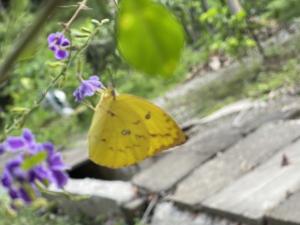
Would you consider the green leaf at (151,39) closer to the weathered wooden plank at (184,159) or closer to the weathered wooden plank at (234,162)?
the weathered wooden plank at (234,162)

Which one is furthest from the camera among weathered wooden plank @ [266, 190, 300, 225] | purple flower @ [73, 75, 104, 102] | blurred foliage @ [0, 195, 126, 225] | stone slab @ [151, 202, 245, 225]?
blurred foliage @ [0, 195, 126, 225]

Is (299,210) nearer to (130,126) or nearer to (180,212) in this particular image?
(180,212)

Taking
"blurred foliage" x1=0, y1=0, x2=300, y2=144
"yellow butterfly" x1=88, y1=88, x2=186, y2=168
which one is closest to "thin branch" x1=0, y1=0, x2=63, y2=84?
"yellow butterfly" x1=88, y1=88, x2=186, y2=168

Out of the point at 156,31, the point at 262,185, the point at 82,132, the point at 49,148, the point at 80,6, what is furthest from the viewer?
the point at 82,132

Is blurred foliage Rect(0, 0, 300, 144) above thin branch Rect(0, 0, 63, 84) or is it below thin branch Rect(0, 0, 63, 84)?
below

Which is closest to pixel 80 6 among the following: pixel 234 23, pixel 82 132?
pixel 234 23

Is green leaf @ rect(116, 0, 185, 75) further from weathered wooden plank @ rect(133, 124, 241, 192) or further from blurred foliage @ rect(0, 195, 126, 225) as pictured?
blurred foliage @ rect(0, 195, 126, 225)

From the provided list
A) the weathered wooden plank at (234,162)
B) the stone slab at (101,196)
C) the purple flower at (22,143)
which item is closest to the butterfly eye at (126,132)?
the purple flower at (22,143)
